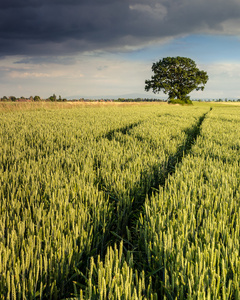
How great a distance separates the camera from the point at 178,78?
6234 cm

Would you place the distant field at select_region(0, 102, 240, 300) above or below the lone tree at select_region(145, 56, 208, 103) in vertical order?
below

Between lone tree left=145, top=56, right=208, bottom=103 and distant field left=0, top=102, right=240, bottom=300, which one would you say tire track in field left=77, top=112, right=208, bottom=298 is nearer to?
distant field left=0, top=102, right=240, bottom=300

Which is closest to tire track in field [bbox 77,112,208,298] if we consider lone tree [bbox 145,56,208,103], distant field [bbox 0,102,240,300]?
distant field [bbox 0,102,240,300]

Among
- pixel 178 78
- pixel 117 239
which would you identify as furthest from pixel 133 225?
pixel 178 78

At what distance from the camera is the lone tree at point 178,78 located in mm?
60906

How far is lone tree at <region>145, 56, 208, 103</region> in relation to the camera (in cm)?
6091

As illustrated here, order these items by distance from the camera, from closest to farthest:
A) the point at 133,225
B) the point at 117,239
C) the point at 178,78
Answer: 1. the point at 117,239
2. the point at 133,225
3. the point at 178,78

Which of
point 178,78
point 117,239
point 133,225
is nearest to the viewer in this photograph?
point 117,239

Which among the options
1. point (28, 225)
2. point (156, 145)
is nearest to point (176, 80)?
point (156, 145)

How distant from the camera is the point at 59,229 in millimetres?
1701

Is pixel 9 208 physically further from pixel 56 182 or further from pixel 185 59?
pixel 185 59

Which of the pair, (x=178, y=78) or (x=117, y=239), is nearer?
(x=117, y=239)

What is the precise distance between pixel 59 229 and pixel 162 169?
213 cm

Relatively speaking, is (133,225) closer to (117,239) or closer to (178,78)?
(117,239)
